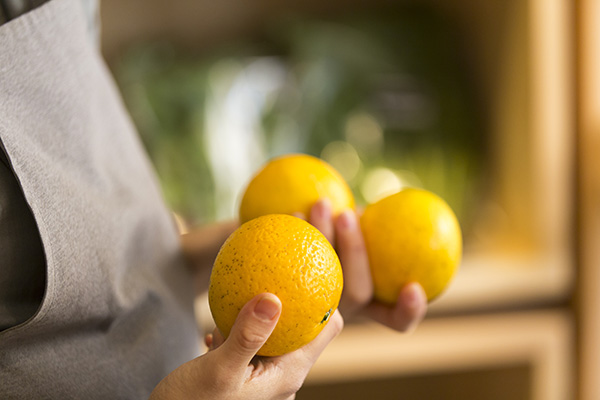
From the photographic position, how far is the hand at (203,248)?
0.66m

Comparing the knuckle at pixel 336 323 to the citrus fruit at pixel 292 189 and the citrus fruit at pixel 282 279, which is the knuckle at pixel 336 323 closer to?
the citrus fruit at pixel 282 279

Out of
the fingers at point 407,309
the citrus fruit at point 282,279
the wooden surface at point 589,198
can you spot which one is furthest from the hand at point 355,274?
the wooden surface at point 589,198

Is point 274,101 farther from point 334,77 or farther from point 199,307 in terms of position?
point 199,307

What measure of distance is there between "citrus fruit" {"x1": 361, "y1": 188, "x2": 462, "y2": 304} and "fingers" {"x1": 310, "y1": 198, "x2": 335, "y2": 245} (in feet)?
0.22

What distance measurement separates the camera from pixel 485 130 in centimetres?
122

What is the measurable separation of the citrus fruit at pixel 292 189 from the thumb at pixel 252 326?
0.61 ft

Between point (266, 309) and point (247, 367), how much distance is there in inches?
2.6

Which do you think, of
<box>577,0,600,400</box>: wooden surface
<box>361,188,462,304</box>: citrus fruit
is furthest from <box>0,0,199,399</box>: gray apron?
<box>577,0,600,400</box>: wooden surface

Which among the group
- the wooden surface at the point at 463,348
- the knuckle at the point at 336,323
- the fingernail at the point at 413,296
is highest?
the knuckle at the point at 336,323

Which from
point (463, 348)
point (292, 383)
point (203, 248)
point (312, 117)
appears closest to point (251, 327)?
point (292, 383)

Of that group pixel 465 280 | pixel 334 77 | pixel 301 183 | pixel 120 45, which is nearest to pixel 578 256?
pixel 465 280

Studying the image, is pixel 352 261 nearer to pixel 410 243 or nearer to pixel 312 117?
pixel 410 243

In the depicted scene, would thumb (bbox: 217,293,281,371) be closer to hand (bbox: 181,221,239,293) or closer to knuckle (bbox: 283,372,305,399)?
knuckle (bbox: 283,372,305,399)

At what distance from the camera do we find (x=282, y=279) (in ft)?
1.24
